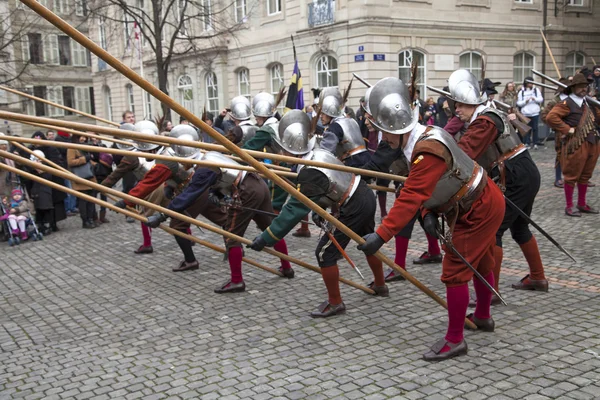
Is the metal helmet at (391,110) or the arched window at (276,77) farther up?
the arched window at (276,77)

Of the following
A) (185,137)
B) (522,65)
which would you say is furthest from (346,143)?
(522,65)

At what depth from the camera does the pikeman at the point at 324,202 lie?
16.5 feet

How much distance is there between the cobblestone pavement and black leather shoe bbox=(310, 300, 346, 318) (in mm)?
67

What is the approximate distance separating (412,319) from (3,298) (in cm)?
447

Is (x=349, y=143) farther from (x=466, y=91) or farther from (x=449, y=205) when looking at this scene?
(x=449, y=205)

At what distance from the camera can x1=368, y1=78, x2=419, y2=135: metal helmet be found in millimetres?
4520

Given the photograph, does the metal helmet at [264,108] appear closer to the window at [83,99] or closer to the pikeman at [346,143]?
the pikeman at [346,143]

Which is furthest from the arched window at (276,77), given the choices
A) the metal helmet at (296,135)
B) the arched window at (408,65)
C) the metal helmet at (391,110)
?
the metal helmet at (391,110)

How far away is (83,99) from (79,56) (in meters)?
3.07

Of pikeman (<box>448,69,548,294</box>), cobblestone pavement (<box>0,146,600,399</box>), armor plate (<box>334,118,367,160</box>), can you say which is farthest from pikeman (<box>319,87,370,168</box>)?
pikeman (<box>448,69,548,294</box>)

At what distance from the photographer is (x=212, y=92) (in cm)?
2852

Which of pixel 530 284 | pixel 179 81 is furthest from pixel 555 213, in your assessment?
pixel 179 81

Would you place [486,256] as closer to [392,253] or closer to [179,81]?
[392,253]

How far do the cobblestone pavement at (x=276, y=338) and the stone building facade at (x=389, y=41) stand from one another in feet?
46.7
